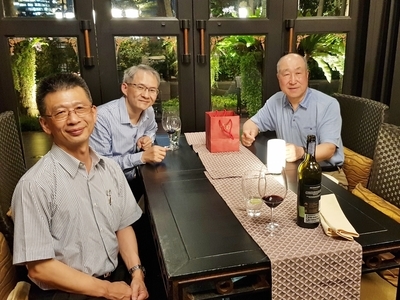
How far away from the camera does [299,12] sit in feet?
9.20

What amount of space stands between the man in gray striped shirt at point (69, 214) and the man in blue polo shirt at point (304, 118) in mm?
1063

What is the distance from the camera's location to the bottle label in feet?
3.90

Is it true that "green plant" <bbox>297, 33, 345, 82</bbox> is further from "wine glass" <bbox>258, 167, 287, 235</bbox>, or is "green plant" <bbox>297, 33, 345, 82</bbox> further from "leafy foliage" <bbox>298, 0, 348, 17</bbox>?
"wine glass" <bbox>258, 167, 287, 235</bbox>

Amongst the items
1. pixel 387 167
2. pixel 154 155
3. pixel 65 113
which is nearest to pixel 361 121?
pixel 387 167

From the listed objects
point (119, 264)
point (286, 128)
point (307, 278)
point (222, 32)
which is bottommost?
point (119, 264)

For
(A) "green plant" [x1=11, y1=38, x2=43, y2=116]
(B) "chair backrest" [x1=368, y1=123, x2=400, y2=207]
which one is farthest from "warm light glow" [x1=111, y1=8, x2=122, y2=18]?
(B) "chair backrest" [x1=368, y1=123, x2=400, y2=207]

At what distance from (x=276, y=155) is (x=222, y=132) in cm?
38

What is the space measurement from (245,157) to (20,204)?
1117 mm

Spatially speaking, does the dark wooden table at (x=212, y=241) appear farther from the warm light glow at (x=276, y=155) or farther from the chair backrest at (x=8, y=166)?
the chair backrest at (x=8, y=166)

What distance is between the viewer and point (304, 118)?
2299mm

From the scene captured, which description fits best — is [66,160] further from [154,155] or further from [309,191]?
[309,191]

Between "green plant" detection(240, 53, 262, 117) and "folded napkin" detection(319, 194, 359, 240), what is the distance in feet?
5.59

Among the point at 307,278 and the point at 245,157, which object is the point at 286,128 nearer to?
the point at 245,157

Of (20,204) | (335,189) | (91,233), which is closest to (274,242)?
(335,189)
